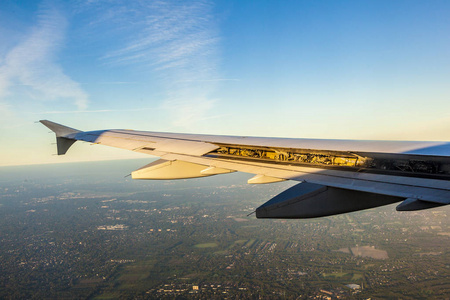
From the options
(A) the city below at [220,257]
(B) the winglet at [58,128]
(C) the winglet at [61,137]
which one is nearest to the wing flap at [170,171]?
(C) the winglet at [61,137]

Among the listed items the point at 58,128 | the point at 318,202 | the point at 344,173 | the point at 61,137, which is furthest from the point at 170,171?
the point at 58,128

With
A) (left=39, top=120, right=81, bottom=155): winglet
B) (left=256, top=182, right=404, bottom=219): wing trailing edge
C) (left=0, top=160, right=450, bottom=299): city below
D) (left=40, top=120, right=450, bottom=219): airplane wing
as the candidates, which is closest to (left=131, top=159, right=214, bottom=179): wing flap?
(left=40, top=120, right=450, bottom=219): airplane wing

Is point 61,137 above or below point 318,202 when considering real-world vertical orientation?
above

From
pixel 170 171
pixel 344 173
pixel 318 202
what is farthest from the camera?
pixel 170 171

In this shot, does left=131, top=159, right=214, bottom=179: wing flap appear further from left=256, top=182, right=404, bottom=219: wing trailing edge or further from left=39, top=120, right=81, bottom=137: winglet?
left=39, top=120, right=81, bottom=137: winglet

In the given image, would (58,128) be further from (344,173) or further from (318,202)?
(344,173)

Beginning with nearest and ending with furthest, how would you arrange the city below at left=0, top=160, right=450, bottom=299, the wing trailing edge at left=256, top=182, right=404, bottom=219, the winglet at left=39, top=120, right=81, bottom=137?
the wing trailing edge at left=256, top=182, right=404, bottom=219 < the winglet at left=39, top=120, right=81, bottom=137 < the city below at left=0, top=160, right=450, bottom=299

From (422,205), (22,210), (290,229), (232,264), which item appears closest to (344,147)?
(422,205)

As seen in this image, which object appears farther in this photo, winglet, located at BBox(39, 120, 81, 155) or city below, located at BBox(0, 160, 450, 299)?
city below, located at BBox(0, 160, 450, 299)

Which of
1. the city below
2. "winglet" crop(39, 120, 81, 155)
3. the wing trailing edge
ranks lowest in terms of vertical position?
the city below

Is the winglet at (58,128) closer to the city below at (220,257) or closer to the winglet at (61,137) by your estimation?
the winglet at (61,137)

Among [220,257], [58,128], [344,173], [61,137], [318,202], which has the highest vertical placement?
[58,128]
